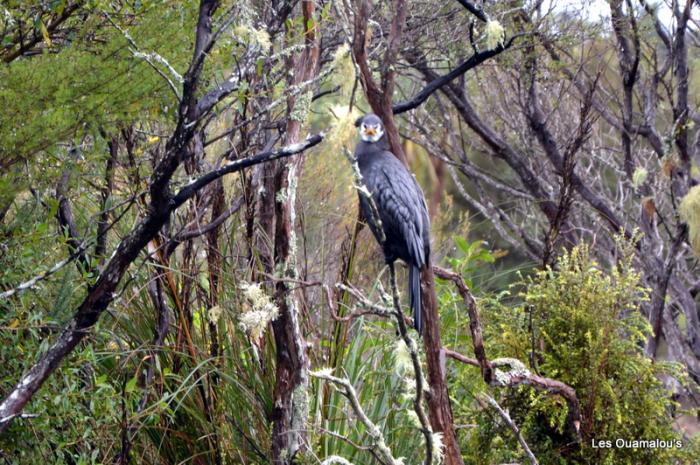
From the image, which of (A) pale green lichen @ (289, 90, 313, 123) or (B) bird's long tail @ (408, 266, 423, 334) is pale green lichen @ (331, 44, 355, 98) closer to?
(A) pale green lichen @ (289, 90, 313, 123)

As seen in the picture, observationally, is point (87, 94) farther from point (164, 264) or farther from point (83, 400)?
point (83, 400)

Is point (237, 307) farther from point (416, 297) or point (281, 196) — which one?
point (416, 297)

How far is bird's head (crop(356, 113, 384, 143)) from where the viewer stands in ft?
9.96

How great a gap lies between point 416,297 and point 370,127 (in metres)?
0.75

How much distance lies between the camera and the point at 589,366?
2807 millimetres

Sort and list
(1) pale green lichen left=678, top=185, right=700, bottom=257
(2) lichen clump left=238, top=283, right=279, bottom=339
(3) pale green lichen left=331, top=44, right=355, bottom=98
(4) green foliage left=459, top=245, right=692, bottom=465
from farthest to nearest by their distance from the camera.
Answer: (1) pale green lichen left=678, top=185, right=700, bottom=257, (4) green foliage left=459, top=245, right=692, bottom=465, (3) pale green lichen left=331, top=44, right=355, bottom=98, (2) lichen clump left=238, top=283, right=279, bottom=339

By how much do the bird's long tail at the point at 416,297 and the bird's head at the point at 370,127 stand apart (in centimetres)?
53

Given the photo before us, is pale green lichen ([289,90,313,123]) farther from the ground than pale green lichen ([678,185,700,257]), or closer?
farther from the ground

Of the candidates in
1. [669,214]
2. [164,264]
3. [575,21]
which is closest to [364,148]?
[164,264]

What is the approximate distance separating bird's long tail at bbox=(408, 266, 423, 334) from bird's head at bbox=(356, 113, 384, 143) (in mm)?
528

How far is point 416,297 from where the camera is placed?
2.56m

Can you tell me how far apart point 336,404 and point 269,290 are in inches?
19.8

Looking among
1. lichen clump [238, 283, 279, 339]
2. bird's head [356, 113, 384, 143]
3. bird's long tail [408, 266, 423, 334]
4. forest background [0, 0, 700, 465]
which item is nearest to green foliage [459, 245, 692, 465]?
forest background [0, 0, 700, 465]

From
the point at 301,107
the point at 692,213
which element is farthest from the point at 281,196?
the point at 692,213
